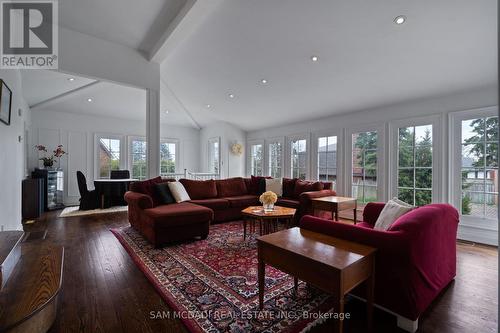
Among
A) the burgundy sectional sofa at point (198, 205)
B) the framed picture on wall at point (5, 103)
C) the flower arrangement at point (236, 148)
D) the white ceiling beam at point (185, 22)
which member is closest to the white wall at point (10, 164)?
the framed picture on wall at point (5, 103)

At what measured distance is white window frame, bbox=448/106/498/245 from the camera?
3.41 m

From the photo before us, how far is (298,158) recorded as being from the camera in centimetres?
604

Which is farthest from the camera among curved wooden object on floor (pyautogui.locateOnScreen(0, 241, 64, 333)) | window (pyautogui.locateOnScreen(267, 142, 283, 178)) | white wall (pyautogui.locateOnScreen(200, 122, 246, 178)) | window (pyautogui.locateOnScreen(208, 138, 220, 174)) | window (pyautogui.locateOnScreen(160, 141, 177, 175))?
window (pyautogui.locateOnScreen(160, 141, 177, 175))

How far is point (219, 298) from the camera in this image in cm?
195

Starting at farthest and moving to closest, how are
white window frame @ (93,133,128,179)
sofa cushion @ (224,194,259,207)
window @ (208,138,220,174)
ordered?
1. window @ (208,138,220,174)
2. white window frame @ (93,133,128,179)
3. sofa cushion @ (224,194,259,207)

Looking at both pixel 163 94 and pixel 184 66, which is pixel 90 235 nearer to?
pixel 184 66

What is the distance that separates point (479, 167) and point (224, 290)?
12.9 ft

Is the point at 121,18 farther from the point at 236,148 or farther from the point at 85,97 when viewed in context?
the point at 236,148

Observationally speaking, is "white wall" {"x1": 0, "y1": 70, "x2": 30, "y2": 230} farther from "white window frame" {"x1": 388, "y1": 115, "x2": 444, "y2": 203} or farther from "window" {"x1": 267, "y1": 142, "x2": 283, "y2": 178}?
"white window frame" {"x1": 388, "y1": 115, "x2": 444, "y2": 203}

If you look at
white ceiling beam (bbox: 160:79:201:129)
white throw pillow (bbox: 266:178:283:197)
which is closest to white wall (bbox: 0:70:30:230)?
white ceiling beam (bbox: 160:79:201:129)

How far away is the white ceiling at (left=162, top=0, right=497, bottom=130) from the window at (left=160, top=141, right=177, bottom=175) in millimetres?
3417

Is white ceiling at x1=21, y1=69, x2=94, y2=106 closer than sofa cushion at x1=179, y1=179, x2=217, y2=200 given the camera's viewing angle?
Yes

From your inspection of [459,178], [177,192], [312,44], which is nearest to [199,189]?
[177,192]

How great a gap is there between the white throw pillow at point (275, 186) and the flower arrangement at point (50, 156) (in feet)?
17.3
